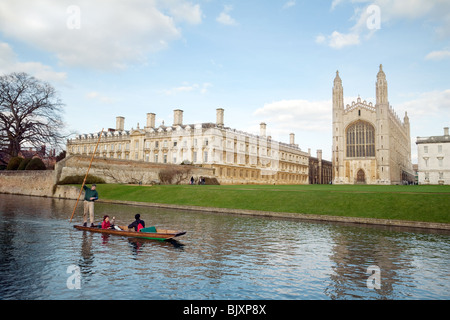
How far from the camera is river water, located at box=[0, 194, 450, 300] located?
22.3 ft

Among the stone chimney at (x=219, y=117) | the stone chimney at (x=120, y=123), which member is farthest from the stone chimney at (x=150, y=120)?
the stone chimney at (x=219, y=117)

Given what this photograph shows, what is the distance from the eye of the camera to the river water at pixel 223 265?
22.3 feet

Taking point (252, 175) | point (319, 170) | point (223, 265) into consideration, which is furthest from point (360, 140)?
point (223, 265)

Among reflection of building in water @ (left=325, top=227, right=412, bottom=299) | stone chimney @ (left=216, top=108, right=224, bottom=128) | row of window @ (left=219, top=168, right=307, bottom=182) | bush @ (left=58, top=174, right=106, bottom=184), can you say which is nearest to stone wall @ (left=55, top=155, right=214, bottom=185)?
bush @ (left=58, top=174, right=106, bottom=184)

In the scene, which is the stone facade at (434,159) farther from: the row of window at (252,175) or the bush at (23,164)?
the bush at (23,164)

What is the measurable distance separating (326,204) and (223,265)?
48.6 ft

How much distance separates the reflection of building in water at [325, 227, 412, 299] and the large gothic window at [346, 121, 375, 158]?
202ft

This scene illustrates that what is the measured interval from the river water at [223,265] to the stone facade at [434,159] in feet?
220

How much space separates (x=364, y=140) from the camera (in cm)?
7194

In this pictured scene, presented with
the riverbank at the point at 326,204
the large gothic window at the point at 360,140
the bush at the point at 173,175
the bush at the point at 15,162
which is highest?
the large gothic window at the point at 360,140
